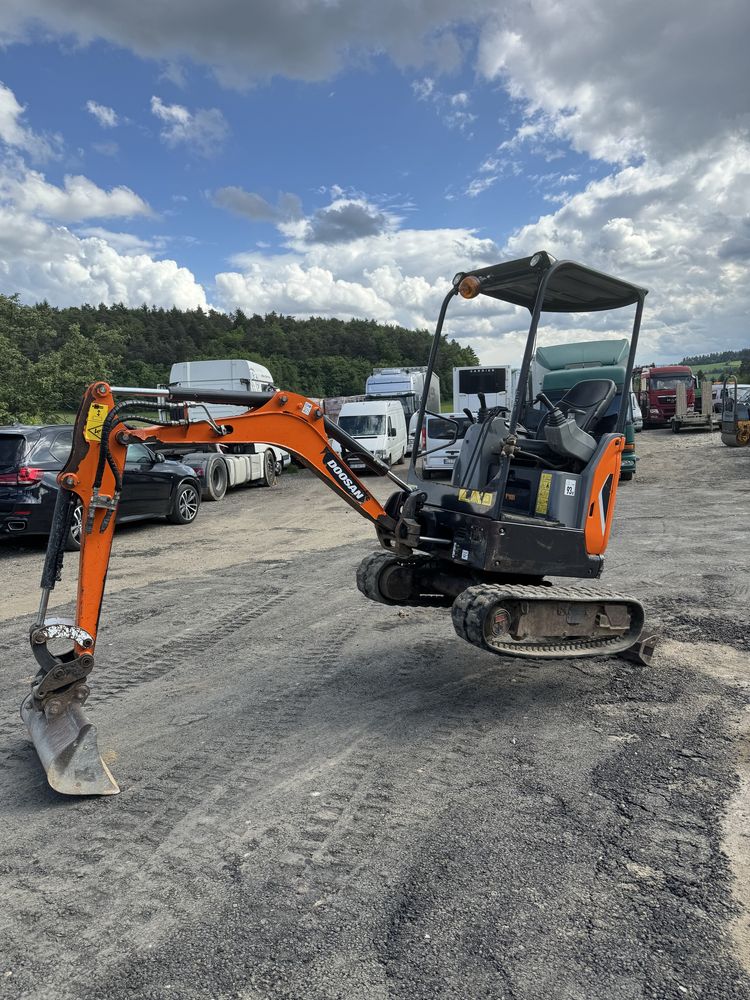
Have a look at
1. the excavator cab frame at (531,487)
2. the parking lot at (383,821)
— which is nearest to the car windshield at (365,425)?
the parking lot at (383,821)

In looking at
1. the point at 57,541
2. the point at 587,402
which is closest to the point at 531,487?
the point at 587,402

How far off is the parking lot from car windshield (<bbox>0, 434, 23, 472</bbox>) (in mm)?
3611

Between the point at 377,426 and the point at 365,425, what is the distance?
14.3 inches

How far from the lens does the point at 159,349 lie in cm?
5972

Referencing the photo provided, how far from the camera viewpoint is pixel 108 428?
13.2 ft

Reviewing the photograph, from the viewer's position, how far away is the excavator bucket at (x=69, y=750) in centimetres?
383

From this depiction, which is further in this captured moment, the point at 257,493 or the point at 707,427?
the point at 707,427

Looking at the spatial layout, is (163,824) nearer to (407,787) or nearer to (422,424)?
(407,787)

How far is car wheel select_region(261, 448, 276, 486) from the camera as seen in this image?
60.8 ft

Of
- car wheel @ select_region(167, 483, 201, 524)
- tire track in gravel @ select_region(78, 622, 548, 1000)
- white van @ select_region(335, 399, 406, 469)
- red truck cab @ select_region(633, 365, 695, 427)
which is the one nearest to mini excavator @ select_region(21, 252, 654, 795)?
tire track in gravel @ select_region(78, 622, 548, 1000)

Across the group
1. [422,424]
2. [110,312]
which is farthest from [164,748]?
[110,312]

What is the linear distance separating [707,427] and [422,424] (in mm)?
25669

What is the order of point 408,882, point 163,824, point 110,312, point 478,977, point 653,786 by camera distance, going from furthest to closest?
point 110,312 < point 653,786 < point 163,824 < point 408,882 < point 478,977

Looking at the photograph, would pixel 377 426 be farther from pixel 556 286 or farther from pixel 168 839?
pixel 168 839
